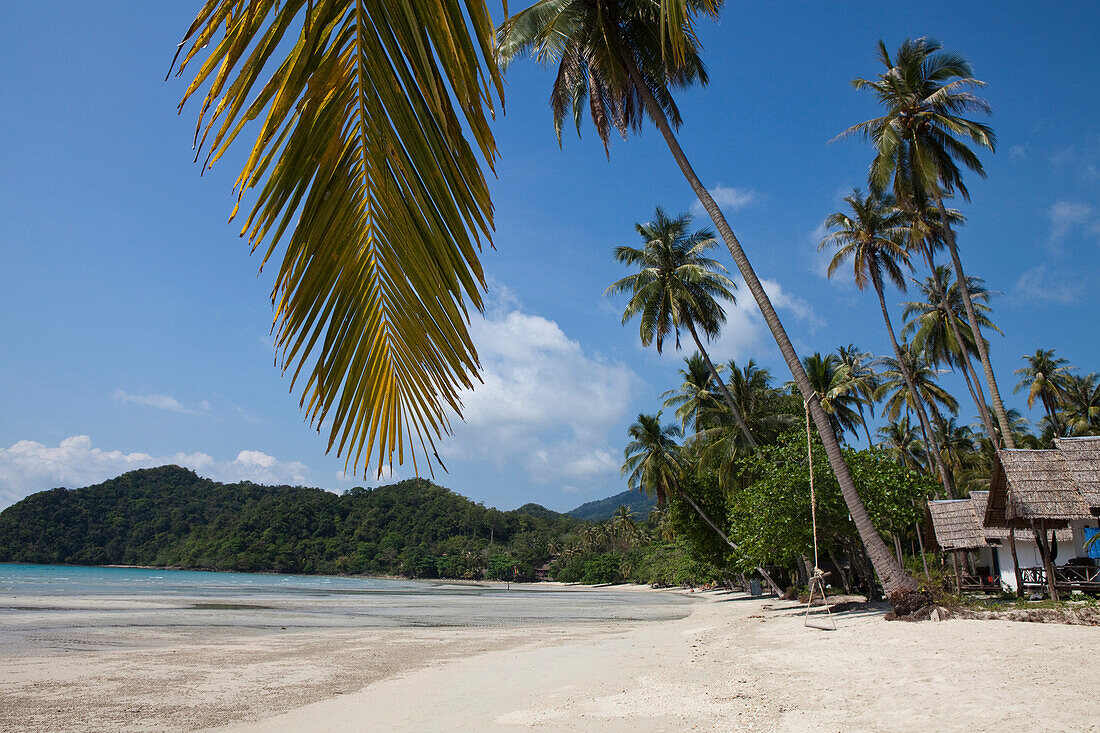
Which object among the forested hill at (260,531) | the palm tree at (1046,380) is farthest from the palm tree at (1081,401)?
the forested hill at (260,531)

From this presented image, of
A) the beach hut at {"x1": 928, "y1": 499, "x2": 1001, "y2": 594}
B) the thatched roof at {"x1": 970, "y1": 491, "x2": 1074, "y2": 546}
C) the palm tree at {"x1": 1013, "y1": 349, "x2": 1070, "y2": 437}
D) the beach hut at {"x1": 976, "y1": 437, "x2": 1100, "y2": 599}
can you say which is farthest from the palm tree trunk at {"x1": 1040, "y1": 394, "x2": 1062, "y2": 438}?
the beach hut at {"x1": 976, "y1": 437, "x2": 1100, "y2": 599}

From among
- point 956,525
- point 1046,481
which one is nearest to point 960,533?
point 956,525

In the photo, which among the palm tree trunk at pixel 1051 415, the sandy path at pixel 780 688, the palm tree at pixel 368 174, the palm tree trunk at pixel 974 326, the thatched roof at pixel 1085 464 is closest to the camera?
the palm tree at pixel 368 174

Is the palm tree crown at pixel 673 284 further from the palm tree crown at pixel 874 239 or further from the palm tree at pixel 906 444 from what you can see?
the palm tree at pixel 906 444

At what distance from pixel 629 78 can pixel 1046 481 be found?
12525 millimetres

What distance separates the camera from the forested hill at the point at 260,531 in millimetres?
91812

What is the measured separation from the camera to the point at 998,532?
21266 millimetres

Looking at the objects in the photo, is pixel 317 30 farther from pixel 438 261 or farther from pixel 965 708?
pixel 965 708

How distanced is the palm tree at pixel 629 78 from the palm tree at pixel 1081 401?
32099mm

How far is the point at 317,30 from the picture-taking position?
1.08 metres

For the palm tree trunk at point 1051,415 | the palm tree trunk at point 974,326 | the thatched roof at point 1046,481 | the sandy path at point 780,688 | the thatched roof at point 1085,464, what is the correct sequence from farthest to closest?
the palm tree trunk at point 1051,415, the palm tree trunk at point 974,326, the thatched roof at point 1046,481, the thatched roof at point 1085,464, the sandy path at point 780,688

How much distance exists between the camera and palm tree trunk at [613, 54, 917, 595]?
40.5 ft

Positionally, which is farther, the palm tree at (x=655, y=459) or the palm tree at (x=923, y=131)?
the palm tree at (x=655, y=459)

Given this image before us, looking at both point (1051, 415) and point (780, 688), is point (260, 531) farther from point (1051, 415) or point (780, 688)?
point (780, 688)
